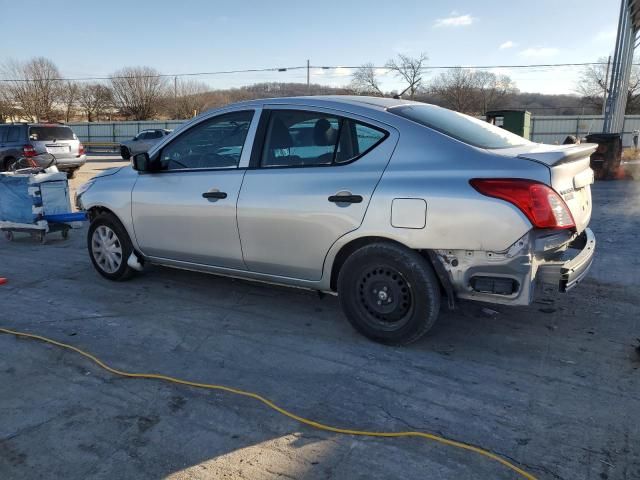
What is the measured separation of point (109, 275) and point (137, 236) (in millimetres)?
681

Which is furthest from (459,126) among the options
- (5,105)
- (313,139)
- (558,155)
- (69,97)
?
(69,97)

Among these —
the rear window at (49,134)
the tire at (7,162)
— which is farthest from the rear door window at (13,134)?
the tire at (7,162)

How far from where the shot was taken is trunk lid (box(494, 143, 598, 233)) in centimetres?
316

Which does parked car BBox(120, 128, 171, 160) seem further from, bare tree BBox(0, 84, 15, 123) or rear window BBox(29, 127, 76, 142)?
bare tree BBox(0, 84, 15, 123)

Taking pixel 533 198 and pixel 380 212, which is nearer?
pixel 533 198

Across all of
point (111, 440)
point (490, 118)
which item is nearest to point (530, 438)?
point (111, 440)

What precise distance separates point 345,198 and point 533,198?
1216 mm

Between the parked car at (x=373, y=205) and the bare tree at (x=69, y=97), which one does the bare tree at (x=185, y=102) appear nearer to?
the bare tree at (x=69, y=97)

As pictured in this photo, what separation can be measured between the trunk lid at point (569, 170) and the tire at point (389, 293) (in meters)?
0.94

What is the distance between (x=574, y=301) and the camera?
4531 millimetres

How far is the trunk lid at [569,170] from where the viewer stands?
3162 millimetres

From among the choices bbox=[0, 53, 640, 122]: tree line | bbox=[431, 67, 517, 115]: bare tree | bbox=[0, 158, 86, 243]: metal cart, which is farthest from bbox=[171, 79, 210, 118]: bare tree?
bbox=[0, 158, 86, 243]: metal cart

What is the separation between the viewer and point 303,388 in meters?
3.14

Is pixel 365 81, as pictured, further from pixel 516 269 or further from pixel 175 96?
pixel 516 269
